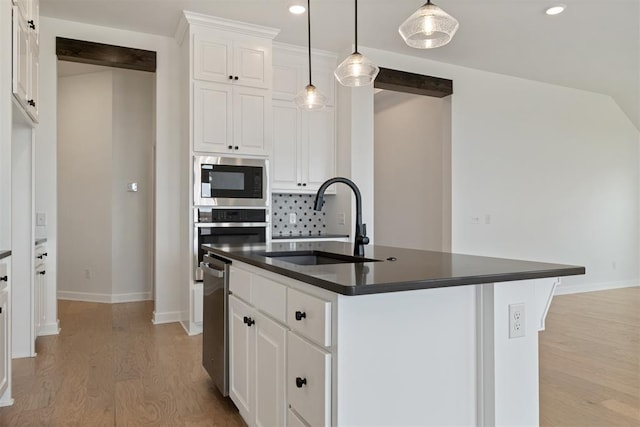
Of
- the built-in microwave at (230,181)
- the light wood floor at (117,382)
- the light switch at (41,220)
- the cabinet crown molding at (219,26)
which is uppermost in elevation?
the cabinet crown molding at (219,26)

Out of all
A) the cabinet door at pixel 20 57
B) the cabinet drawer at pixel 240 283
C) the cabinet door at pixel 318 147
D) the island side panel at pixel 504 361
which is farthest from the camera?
the cabinet door at pixel 318 147

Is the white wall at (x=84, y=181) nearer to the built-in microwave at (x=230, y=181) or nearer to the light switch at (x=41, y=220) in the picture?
the light switch at (x=41, y=220)

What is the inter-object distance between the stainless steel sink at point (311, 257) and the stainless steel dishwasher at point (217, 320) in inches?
11.2

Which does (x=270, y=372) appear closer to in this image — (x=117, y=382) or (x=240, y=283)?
(x=240, y=283)

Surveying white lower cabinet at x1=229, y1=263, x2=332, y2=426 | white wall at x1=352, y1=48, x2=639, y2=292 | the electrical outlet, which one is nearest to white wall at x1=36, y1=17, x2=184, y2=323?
white wall at x1=352, y1=48, x2=639, y2=292

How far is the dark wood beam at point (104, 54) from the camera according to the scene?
156 inches

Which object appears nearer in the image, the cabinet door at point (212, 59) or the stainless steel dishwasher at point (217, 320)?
the stainless steel dishwasher at point (217, 320)

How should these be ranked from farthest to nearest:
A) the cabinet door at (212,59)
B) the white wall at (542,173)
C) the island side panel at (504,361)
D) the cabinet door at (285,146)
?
the white wall at (542,173), the cabinet door at (285,146), the cabinet door at (212,59), the island side panel at (504,361)

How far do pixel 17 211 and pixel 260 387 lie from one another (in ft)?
7.93

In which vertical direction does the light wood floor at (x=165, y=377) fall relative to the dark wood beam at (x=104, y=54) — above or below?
below

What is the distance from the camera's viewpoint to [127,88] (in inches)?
213

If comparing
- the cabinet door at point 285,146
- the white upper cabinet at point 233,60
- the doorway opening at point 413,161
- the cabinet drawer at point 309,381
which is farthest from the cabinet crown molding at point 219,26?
the cabinet drawer at point 309,381

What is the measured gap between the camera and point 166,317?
427 cm

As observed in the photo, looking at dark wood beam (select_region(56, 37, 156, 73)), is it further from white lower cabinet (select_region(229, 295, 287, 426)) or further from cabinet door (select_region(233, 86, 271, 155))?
white lower cabinet (select_region(229, 295, 287, 426))
